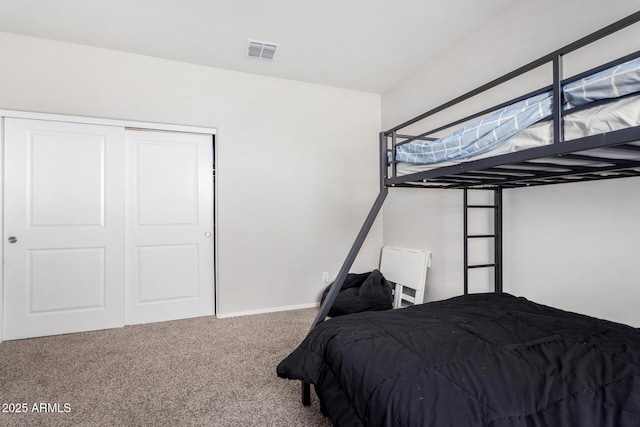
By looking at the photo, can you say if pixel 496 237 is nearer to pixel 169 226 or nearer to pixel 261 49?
pixel 261 49

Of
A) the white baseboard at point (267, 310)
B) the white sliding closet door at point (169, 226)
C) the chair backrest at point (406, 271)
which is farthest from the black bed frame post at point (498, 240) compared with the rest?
the white sliding closet door at point (169, 226)

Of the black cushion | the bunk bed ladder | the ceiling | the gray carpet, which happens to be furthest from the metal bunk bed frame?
the ceiling

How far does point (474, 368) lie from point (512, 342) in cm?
35

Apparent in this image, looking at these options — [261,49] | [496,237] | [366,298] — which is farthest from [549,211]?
[261,49]

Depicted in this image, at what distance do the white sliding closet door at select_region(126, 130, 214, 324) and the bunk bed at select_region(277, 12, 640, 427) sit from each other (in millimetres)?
2027

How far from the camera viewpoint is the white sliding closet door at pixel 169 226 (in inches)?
121

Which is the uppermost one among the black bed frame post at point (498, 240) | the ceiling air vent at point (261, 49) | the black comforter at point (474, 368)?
the ceiling air vent at point (261, 49)

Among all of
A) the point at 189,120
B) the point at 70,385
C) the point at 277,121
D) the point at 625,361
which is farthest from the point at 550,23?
the point at 70,385

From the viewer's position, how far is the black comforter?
92 centimetres

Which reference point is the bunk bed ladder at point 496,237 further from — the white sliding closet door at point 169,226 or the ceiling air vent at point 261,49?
the white sliding closet door at point 169,226

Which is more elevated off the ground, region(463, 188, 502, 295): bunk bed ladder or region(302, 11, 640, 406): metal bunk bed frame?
region(302, 11, 640, 406): metal bunk bed frame

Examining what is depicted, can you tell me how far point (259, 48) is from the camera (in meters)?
2.89

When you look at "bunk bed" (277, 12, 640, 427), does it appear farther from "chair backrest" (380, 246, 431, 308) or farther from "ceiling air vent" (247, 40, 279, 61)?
"ceiling air vent" (247, 40, 279, 61)

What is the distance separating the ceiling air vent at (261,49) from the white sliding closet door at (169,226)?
0.98 metres
